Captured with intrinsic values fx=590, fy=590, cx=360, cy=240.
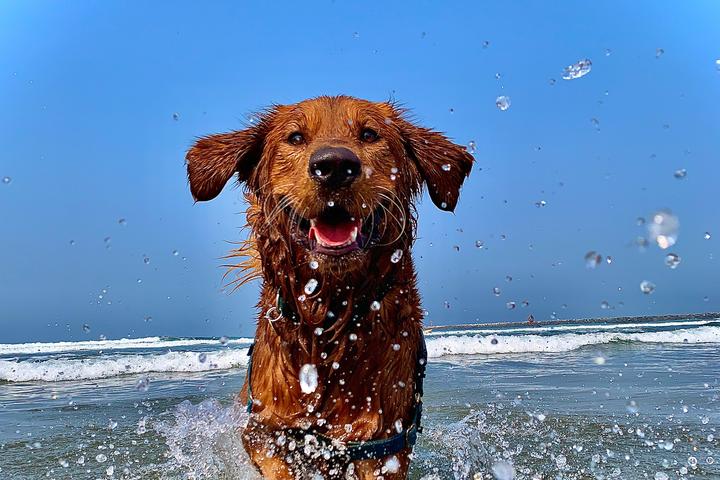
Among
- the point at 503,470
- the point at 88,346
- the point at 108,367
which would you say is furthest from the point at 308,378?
the point at 88,346

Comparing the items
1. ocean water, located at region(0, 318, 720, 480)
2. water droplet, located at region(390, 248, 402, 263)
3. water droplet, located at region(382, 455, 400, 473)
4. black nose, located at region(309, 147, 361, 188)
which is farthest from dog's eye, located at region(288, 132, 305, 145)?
water droplet, located at region(382, 455, 400, 473)

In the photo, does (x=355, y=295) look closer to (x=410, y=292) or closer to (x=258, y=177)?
(x=410, y=292)

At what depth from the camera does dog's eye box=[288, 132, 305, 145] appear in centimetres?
276

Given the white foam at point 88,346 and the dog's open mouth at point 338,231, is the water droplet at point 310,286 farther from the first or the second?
the white foam at point 88,346

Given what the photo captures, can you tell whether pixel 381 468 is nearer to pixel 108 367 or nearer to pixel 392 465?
pixel 392 465

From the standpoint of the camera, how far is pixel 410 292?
9.41ft

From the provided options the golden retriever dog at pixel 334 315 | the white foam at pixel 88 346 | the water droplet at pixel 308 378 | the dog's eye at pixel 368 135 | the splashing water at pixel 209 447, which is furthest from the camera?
the white foam at pixel 88 346

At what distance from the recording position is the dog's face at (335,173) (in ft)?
7.90

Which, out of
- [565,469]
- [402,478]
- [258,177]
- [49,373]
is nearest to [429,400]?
[565,469]

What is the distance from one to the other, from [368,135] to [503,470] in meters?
2.40

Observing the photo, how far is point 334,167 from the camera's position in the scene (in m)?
2.32

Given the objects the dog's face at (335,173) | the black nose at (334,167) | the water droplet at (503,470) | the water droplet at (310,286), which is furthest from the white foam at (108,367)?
the black nose at (334,167)

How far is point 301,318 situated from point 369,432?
602 mm

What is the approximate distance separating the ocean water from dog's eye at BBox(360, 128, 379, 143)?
1518 millimetres
